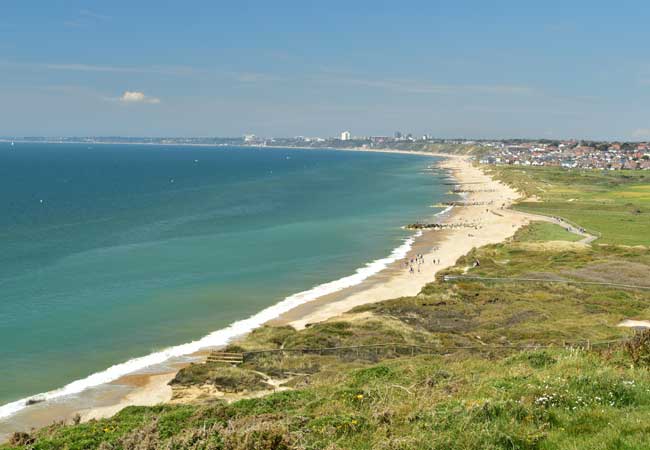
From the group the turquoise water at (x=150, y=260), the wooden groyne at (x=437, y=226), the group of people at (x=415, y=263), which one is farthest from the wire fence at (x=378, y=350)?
the wooden groyne at (x=437, y=226)

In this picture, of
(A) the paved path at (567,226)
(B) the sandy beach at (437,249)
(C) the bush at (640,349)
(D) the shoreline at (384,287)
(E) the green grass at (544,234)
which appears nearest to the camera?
(C) the bush at (640,349)

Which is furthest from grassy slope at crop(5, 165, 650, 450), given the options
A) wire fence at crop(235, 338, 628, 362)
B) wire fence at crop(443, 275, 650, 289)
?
wire fence at crop(443, 275, 650, 289)

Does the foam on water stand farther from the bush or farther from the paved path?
the paved path

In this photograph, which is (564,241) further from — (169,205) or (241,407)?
(169,205)

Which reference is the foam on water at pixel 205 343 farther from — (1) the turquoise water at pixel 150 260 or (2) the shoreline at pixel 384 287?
(1) the turquoise water at pixel 150 260

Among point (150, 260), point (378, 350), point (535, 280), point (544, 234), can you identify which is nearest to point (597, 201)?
point (544, 234)

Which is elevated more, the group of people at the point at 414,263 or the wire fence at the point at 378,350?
the wire fence at the point at 378,350
